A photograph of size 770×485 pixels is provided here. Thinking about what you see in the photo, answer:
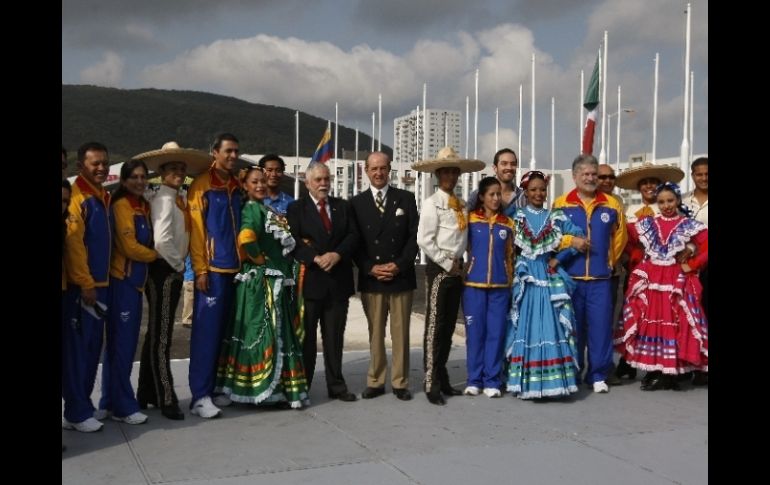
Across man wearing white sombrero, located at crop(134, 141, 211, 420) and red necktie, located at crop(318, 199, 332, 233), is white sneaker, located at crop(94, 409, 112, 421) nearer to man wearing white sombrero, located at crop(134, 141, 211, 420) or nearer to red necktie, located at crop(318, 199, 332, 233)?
man wearing white sombrero, located at crop(134, 141, 211, 420)

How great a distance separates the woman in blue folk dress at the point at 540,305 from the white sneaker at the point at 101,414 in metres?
2.72

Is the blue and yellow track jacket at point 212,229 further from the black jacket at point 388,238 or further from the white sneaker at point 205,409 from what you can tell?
the black jacket at point 388,238

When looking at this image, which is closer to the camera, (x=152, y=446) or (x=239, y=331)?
(x=152, y=446)

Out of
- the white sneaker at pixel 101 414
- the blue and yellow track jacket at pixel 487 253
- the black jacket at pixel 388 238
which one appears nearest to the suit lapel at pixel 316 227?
the black jacket at pixel 388 238

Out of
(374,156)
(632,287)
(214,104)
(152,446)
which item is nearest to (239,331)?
(152,446)

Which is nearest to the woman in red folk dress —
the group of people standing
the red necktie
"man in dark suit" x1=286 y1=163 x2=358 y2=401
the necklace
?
the group of people standing

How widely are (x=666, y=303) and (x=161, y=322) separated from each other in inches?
145

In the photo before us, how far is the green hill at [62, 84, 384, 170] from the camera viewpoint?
111m

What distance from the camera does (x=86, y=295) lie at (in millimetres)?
4566

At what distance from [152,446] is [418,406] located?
1854 mm

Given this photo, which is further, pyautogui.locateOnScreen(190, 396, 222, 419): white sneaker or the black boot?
the black boot

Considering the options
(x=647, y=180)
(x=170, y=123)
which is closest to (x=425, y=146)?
(x=647, y=180)

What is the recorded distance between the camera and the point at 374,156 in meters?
5.79
